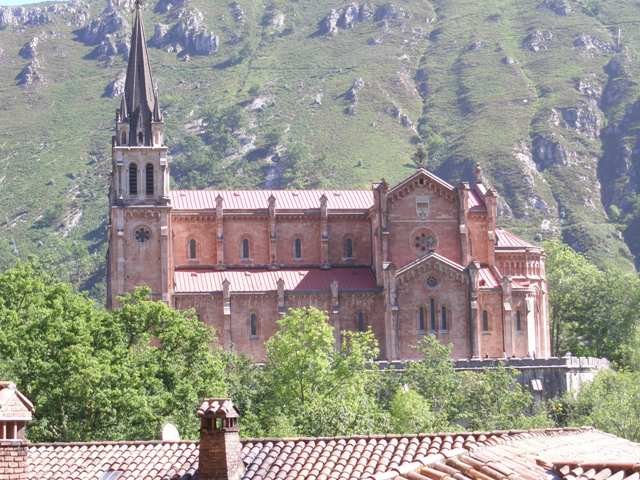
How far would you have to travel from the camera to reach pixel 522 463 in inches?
1353

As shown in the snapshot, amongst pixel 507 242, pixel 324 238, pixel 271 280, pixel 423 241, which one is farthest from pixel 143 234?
pixel 507 242

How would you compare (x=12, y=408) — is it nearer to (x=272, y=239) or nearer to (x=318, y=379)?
(x=318, y=379)

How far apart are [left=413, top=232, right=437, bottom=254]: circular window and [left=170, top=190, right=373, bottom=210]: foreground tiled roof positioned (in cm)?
537

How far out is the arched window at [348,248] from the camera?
385ft

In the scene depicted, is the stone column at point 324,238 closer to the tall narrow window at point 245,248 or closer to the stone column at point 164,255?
the tall narrow window at point 245,248

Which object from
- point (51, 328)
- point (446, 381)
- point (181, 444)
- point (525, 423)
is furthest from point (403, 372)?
point (181, 444)

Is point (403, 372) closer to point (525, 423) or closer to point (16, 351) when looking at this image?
point (525, 423)

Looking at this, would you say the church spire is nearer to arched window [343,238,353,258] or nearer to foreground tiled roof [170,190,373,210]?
foreground tiled roof [170,190,373,210]

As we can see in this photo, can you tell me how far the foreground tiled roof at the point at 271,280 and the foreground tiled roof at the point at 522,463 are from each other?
73.6m

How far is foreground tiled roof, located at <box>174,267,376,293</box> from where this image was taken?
112 meters

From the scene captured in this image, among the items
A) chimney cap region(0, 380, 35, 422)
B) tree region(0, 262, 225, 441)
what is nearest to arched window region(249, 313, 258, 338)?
tree region(0, 262, 225, 441)

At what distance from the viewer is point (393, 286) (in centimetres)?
11112

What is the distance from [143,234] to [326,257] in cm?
A: 1234

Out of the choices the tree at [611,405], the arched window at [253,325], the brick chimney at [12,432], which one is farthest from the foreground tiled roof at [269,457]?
the arched window at [253,325]
